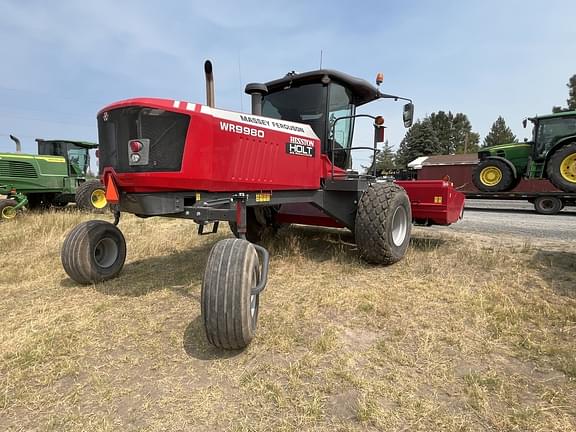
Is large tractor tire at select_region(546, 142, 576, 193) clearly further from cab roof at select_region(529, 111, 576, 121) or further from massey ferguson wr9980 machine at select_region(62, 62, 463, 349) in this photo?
massey ferguson wr9980 machine at select_region(62, 62, 463, 349)

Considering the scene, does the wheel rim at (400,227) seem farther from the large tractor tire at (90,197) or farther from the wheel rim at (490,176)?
the large tractor tire at (90,197)

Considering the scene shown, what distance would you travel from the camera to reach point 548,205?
11.1 metres

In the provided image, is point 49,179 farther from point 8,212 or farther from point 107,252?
point 107,252

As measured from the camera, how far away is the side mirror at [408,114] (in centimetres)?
447

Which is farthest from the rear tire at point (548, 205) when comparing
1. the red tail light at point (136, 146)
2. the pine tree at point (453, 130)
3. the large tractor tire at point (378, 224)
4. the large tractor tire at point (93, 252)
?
the pine tree at point (453, 130)

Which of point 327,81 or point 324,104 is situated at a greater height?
point 327,81

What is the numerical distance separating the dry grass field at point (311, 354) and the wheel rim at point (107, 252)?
28cm

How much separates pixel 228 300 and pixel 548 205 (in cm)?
1226

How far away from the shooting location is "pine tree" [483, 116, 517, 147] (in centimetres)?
6500

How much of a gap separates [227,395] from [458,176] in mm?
24990

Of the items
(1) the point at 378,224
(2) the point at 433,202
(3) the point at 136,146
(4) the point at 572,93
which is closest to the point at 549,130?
(2) the point at 433,202

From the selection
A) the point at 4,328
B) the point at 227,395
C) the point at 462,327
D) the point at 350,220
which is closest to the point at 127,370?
the point at 227,395

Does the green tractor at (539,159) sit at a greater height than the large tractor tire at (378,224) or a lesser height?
greater

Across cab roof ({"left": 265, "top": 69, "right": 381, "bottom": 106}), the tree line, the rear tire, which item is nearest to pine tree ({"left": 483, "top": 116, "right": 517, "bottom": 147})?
the tree line
